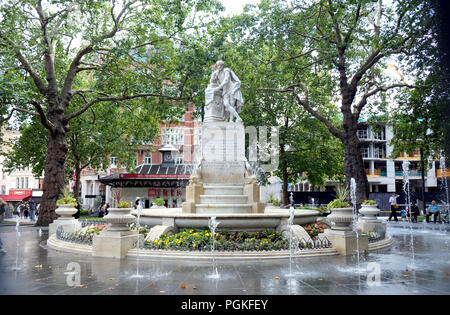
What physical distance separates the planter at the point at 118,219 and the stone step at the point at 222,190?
363cm

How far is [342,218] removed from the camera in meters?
10.1

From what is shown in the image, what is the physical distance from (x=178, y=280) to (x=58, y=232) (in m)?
7.67

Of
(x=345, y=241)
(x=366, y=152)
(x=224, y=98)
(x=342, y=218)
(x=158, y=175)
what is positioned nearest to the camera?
(x=345, y=241)

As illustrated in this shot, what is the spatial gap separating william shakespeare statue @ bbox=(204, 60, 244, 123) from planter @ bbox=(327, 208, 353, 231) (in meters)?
5.73

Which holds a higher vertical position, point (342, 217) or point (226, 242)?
point (342, 217)

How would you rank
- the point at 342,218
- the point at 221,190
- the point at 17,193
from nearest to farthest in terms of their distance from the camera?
the point at 342,218 < the point at 221,190 < the point at 17,193

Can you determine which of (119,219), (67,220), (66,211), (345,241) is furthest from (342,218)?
(67,220)

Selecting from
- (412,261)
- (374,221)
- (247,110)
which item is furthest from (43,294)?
(247,110)

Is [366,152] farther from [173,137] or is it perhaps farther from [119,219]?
[119,219]

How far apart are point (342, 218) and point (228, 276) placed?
4.64 metres

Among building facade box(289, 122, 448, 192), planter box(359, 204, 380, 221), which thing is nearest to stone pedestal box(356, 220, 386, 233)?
planter box(359, 204, 380, 221)

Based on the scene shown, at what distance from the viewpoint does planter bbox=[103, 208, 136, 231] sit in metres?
9.55

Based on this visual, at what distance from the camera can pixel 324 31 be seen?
20188mm
